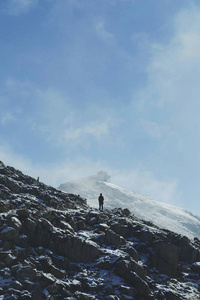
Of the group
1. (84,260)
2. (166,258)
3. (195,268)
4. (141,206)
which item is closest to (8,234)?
(84,260)

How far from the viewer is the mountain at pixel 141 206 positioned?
5282 inches

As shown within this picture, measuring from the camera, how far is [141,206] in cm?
15762

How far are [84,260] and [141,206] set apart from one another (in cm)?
14117

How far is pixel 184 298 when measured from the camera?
60.8 feet

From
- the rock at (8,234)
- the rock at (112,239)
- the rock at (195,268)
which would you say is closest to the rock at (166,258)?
the rock at (195,268)

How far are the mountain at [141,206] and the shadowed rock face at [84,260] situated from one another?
99.9m

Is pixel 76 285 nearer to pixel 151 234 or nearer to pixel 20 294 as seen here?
pixel 20 294

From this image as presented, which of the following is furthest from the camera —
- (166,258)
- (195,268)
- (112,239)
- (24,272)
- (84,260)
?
(112,239)

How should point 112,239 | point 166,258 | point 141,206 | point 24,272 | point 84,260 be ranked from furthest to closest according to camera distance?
1. point 141,206
2. point 112,239
3. point 166,258
4. point 84,260
5. point 24,272

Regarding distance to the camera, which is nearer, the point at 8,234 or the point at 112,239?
the point at 8,234

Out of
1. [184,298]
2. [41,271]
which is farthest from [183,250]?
[41,271]

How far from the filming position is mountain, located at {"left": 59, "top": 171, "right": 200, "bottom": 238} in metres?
134

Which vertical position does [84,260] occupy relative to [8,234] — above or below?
below

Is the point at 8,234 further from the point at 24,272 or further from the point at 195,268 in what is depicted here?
the point at 195,268
